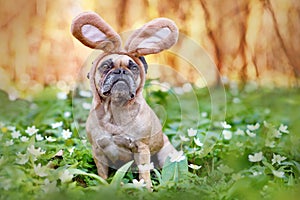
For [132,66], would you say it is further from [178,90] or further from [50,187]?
[178,90]

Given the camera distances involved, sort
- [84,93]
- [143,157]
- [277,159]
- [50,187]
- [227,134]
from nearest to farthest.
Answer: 1. [50,187]
2. [143,157]
3. [277,159]
4. [84,93]
5. [227,134]

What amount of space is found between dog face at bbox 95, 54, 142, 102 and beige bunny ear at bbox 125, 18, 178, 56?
0.05 metres

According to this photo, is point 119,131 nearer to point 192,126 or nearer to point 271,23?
point 192,126

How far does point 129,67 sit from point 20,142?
2.77ft

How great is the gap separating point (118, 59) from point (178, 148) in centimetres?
69

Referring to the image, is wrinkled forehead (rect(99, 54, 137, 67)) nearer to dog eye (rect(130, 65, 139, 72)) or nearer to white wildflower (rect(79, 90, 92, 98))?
dog eye (rect(130, 65, 139, 72))

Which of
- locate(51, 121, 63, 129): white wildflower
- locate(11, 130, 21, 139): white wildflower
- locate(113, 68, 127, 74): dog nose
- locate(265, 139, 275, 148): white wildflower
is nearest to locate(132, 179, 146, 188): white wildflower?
locate(113, 68, 127, 74): dog nose

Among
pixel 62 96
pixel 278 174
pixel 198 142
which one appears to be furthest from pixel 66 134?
pixel 278 174

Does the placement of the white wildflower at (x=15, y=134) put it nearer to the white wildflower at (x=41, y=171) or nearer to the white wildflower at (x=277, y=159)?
A: the white wildflower at (x=41, y=171)

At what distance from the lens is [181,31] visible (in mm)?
4586

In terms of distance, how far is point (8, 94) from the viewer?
175 inches

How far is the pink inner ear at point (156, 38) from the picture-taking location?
2486 mm

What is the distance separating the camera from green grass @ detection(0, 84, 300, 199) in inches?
89.1

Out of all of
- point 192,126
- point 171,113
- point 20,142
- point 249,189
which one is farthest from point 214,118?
point 249,189
